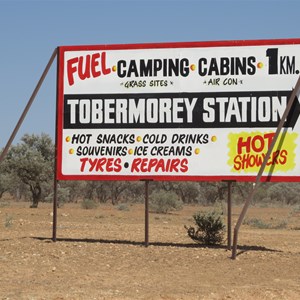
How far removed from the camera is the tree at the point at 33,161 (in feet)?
149

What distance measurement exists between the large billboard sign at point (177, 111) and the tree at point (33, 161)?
95.0ft

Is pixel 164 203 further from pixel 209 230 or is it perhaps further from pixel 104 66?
pixel 104 66

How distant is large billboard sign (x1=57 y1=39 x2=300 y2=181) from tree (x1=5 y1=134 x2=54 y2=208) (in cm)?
2894

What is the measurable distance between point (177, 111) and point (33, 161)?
30.4 m

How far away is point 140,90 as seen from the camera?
1662 cm

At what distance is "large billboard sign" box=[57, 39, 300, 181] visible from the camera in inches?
629

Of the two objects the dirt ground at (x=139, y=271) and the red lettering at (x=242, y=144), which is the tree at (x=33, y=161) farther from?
the red lettering at (x=242, y=144)

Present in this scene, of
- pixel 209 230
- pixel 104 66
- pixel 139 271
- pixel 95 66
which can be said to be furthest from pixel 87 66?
pixel 139 271

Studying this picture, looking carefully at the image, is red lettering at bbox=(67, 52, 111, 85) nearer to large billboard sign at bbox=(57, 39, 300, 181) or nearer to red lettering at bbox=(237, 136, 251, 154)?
large billboard sign at bbox=(57, 39, 300, 181)

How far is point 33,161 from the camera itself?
45562mm

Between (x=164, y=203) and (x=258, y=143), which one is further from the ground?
(x=258, y=143)

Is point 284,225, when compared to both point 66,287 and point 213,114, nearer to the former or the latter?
point 213,114

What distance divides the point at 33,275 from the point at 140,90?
18.7 ft

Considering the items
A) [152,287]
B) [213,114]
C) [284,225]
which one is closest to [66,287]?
[152,287]
